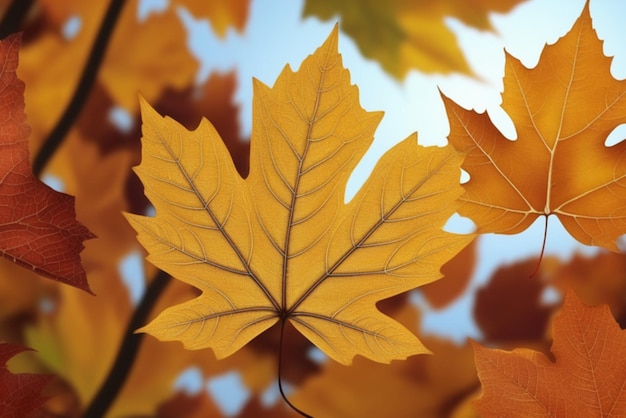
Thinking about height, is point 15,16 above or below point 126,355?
above

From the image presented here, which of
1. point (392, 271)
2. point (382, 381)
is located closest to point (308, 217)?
point (392, 271)

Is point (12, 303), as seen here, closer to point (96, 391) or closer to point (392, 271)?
point (96, 391)

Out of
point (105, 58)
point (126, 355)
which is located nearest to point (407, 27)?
point (105, 58)

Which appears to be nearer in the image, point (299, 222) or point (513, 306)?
point (299, 222)

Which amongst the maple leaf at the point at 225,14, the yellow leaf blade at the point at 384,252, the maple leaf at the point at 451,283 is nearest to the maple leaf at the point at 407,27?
the maple leaf at the point at 225,14

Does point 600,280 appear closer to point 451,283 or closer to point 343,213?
point 451,283

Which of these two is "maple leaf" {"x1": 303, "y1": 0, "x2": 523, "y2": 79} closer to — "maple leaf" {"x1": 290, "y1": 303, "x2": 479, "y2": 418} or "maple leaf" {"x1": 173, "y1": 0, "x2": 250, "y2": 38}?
"maple leaf" {"x1": 173, "y1": 0, "x2": 250, "y2": 38}

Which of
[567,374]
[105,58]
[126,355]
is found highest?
[105,58]
